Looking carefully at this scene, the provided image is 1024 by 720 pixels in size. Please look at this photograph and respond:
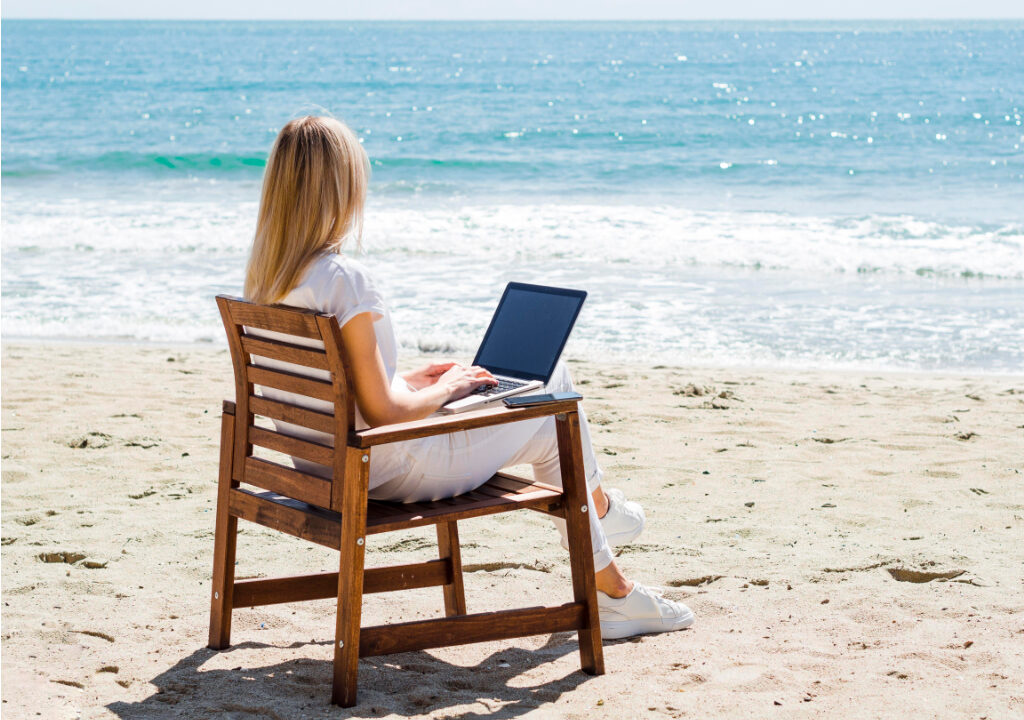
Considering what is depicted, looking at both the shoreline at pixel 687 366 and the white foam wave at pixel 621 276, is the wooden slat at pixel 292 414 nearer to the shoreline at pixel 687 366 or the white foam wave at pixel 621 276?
the shoreline at pixel 687 366

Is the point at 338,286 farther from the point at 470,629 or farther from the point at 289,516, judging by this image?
the point at 470,629

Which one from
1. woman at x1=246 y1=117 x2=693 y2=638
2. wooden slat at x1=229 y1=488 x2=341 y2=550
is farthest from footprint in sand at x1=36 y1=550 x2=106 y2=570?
woman at x1=246 y1=117 x2=693 y2=638

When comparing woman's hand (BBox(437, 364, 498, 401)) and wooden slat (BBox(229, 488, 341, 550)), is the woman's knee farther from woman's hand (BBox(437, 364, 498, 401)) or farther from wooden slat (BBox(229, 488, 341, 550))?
wooden slat (BBox(229, 488, 341, 550))

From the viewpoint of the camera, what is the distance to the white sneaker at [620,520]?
3143mm

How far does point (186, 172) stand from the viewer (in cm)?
1939

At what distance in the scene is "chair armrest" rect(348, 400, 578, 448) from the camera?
2.45 m

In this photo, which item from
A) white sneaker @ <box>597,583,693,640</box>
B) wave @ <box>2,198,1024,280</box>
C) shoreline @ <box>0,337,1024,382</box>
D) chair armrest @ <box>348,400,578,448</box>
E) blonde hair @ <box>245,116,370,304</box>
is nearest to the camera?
chair armrest @ <box>348,400,578,448</box>

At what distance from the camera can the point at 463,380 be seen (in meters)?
2.74

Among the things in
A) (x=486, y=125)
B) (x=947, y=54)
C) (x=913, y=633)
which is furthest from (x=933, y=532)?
(x=947, y=54)

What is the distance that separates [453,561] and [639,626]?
1.88ft

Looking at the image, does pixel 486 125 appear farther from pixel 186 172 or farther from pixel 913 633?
pixel 913 633

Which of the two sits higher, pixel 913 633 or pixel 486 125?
pixel 486 125

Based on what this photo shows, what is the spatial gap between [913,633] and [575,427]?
116 cm

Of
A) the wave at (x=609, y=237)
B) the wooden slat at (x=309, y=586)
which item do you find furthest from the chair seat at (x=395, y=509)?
the wave at (x=609, y=237)
